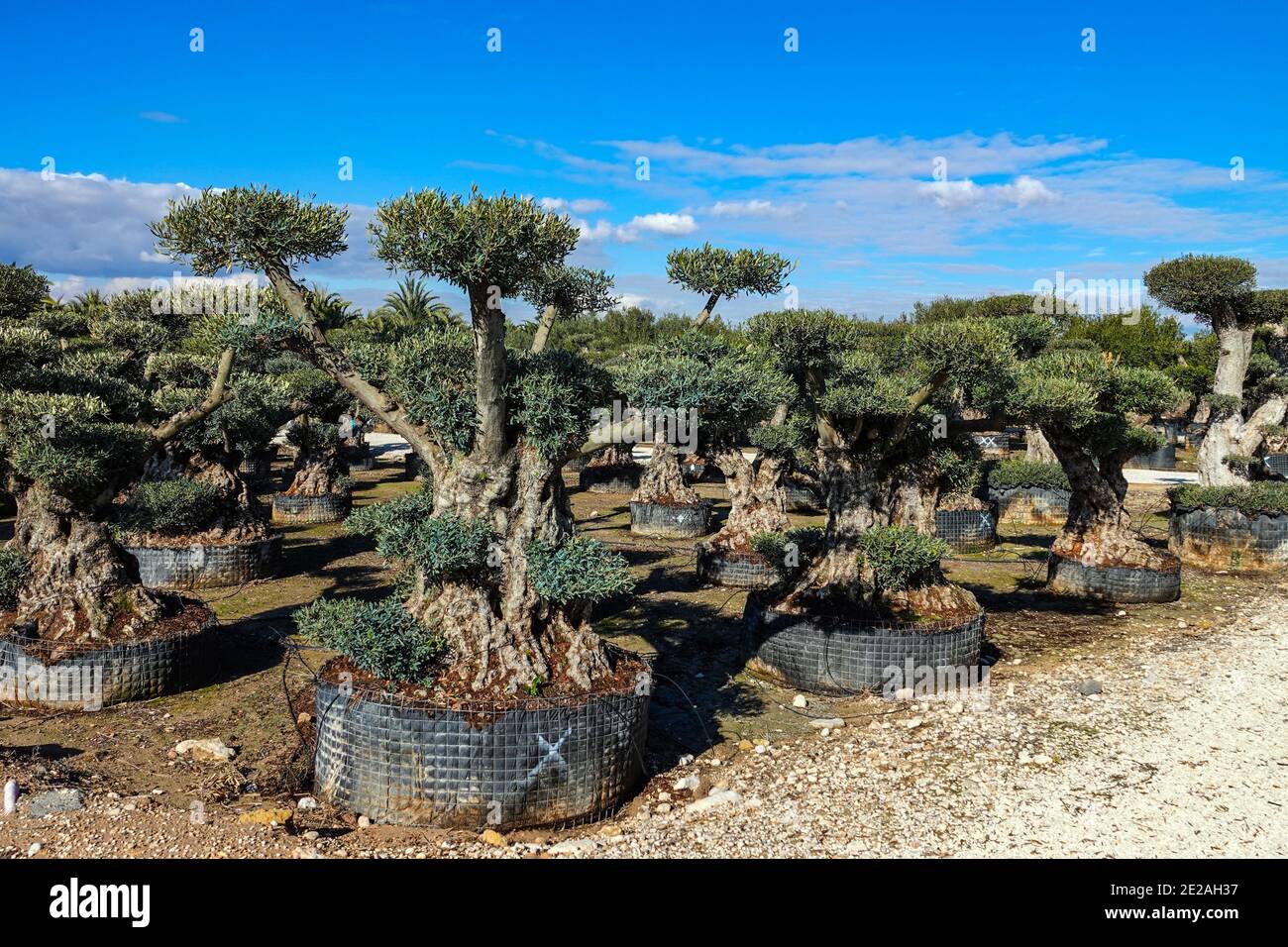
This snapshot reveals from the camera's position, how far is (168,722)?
9.97 m

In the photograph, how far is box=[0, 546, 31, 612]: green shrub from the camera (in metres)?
10.6

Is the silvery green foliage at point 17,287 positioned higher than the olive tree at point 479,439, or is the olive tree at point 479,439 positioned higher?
the silvery green foliage at point 17,287

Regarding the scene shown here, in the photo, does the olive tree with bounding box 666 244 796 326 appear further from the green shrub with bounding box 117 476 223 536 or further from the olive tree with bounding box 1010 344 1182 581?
the green shrub with bounding box 117 476 223 536

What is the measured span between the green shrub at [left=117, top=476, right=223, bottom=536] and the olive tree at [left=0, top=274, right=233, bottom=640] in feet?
15.6

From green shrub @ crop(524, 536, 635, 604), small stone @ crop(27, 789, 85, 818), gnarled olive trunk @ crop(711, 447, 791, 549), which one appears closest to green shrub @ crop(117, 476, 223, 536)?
small stone @ crop(27, 789, 85, 818)

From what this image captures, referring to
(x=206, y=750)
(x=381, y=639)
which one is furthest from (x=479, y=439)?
(x=206, y=750)

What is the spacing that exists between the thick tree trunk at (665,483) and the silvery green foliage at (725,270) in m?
12.4

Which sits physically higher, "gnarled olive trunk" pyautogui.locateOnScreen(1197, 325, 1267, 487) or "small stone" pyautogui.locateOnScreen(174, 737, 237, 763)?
"gnarled olive trunk" pyautogui.locateOnScreen(1197, 325, 1267, 487)

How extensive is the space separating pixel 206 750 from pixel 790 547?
793cm

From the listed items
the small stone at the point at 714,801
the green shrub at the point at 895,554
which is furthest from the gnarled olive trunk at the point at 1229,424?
the small stone at the point at 714,801

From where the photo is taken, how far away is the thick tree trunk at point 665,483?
23203 mm

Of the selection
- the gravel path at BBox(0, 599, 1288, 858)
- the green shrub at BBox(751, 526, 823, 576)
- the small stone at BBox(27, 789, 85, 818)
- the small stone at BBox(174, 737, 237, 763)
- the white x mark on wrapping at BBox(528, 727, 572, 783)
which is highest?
the green shrub at BBox(751, 526, 823, 576)

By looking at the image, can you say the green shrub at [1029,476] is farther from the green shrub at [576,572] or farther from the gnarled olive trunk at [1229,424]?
the green shrub at [576,572]

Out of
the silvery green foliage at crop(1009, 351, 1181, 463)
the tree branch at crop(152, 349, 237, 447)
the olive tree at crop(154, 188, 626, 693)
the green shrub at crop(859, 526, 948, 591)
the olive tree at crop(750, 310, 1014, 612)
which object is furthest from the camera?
the silvery green foliage at crop(1009, 351, 1181, 463)
